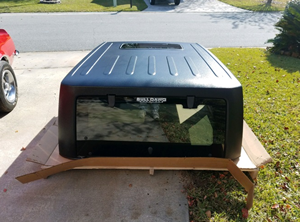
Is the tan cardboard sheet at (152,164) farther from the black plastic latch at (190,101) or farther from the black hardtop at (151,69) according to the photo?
the black hardtop at (151,69)

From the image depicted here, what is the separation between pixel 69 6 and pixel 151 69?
16.1m

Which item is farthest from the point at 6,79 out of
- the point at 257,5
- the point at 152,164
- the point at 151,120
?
the point at 257,5

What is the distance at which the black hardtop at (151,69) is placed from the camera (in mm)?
2840

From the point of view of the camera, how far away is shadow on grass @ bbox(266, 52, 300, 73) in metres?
7.34

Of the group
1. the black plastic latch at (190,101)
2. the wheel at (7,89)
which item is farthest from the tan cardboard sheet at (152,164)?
the wheel at (7,89)

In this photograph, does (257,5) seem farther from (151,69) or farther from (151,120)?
(151,120)

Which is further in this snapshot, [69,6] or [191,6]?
[191,6]

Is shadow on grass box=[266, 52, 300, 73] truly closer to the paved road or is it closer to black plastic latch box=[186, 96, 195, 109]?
the paved road

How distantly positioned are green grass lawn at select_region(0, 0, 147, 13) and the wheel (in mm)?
12378

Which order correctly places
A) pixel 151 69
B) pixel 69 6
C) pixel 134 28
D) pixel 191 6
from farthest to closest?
pixel 191 6 < pixel 69 6 < pixel 134 28 < pixel 151 69

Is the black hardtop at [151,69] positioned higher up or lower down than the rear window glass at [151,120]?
higher up

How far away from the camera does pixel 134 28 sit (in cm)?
1223

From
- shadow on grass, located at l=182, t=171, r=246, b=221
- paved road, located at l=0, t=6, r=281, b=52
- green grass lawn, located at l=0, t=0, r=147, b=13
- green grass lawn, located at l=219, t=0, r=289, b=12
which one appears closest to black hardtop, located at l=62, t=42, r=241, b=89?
shadow on grass, located at l=182, t=171, r=246, b=221

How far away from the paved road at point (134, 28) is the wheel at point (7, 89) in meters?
4.37
